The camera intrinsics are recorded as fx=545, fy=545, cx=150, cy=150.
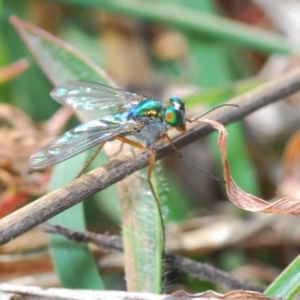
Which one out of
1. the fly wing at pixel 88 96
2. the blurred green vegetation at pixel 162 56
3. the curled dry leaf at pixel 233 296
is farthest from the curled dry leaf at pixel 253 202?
the blurred green vegetation at pixel 162 56

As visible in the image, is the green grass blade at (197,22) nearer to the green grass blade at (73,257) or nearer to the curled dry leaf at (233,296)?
the green grass blade at (73,257)

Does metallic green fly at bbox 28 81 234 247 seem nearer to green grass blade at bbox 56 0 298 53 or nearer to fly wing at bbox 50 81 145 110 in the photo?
fly wing at bbox 50 81 145 110

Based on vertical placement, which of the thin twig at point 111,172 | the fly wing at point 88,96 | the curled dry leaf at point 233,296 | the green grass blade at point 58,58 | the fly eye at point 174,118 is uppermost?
the green grass blade at point 58,58

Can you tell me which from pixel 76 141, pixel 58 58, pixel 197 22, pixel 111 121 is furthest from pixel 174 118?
pixel 197 22

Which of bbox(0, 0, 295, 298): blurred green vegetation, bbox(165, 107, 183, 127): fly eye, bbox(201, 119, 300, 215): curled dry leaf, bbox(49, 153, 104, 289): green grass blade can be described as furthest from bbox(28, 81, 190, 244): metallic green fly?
bbox(0, 0, 295, 298): blurred green vegetation

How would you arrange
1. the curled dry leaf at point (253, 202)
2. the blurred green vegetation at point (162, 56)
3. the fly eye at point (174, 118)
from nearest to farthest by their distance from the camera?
the curled dry leaf at point (253, 202) < the fly eye at point (174, 118) < the blurred green vegetation at point (162, 56)

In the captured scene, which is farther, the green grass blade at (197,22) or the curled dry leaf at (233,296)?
the green grass blade at (197,22)
